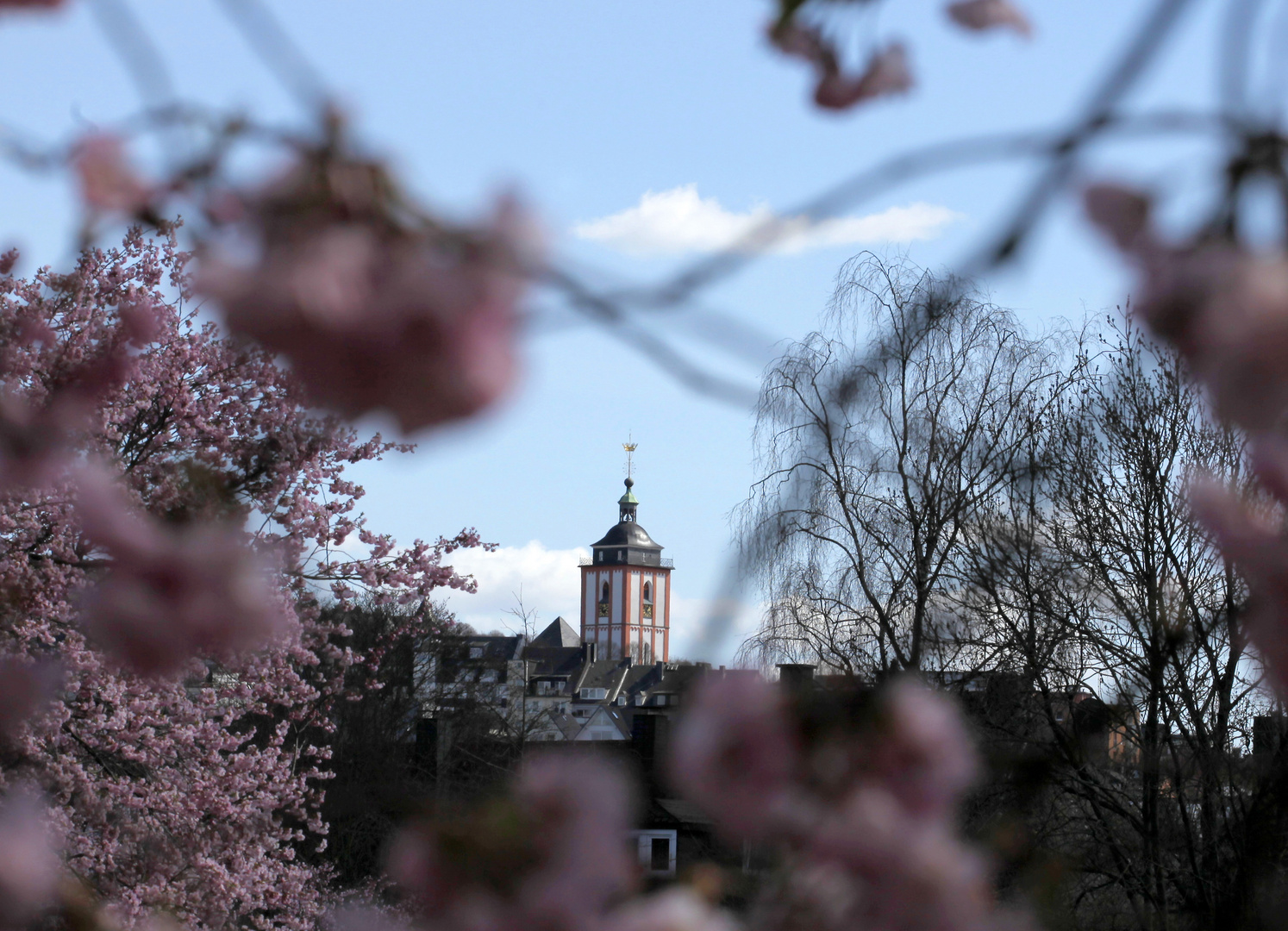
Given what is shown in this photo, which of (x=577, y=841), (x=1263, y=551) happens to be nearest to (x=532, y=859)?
(x=577, y=841)

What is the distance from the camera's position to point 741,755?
0.90m

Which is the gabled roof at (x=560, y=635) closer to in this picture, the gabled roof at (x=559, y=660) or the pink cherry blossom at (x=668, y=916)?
the gabled roof at (x=559, y=660)

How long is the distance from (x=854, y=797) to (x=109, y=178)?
71 cm

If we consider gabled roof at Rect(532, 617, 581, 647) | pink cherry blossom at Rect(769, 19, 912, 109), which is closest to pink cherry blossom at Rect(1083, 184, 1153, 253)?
pink cherry blossom at Rect(769, 19, 912, 109)

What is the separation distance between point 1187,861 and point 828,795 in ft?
26.6

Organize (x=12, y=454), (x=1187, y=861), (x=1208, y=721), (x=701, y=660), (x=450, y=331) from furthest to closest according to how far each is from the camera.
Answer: (x=1208, y=721) < (x=1187, y=861) < (x=12, y=454) < (x=701, y=660) < (x=450, y=331)

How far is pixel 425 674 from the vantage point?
26.6 metres

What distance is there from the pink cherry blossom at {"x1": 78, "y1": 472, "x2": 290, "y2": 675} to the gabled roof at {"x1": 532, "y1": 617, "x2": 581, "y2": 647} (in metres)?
78.3

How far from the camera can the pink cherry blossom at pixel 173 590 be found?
1001 mm

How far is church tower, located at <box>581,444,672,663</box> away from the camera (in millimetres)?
84688

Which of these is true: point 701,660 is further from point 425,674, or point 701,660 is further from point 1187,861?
point 425,674

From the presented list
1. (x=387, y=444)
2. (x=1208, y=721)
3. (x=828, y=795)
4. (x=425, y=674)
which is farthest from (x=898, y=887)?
(x=425, y=674)

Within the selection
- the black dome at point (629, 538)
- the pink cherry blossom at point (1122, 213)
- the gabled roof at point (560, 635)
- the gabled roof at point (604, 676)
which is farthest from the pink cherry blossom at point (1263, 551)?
the black dome at point (629, 538)

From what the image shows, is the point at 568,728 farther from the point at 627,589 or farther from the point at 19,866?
the point at 627,589
